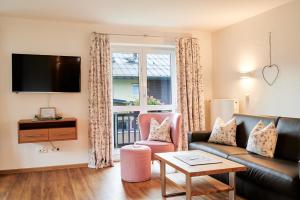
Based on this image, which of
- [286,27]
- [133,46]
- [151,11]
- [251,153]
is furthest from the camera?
[133,46]

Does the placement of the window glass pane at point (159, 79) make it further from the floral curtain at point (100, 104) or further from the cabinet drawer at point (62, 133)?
the cabinet drawer at point (62, 133)

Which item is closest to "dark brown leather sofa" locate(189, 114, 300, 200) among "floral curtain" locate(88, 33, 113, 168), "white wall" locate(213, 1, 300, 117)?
"white wall" locate(213, 1, 300, 117)

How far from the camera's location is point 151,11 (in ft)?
13.4

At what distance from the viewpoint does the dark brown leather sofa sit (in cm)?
247

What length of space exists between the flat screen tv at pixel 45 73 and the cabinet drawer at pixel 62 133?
0.65 meters

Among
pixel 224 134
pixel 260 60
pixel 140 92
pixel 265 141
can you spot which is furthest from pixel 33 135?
pixel 260 60

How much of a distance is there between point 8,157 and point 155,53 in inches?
120

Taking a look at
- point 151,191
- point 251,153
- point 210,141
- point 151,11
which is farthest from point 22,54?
point 251,153

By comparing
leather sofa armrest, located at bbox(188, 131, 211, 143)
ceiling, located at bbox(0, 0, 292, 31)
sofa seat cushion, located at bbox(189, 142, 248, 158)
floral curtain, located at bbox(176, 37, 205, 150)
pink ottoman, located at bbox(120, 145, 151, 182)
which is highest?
ceiling, located at bbox(0, 0, 292, 31)

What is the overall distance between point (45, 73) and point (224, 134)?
286 centimetres

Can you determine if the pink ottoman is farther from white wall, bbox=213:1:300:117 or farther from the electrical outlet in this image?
white wall, bbox=213:1:300:117

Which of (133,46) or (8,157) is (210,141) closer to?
(133,46)

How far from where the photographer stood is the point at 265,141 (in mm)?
3121

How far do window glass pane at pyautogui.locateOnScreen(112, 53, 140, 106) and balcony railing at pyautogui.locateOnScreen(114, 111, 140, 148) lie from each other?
235mm
